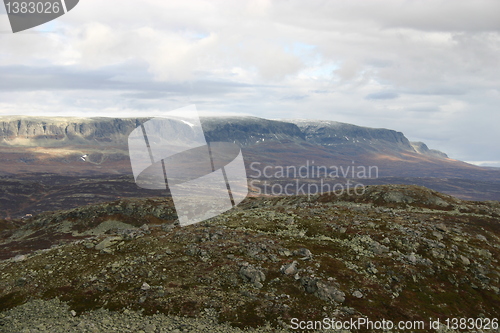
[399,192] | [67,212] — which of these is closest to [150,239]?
[399,192]

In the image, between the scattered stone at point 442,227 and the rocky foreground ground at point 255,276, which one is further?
the scattered stone at point 442,227

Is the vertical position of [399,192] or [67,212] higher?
[399,192]

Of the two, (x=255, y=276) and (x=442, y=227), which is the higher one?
(x=442, y=227)

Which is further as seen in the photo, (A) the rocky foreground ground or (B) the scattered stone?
(B) the scattered stone

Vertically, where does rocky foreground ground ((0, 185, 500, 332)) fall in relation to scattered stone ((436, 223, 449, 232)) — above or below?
below

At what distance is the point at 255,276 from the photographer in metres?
43.4

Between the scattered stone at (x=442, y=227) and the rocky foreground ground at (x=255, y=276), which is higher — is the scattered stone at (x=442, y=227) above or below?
above

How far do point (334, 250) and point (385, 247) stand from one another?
Result: 7.96 metres

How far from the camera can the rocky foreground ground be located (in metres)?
36.8

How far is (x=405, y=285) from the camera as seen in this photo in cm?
4572

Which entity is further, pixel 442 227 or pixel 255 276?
pixel 442 227

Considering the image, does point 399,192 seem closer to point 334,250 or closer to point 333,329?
point 334,250

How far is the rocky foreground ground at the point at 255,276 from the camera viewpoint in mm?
36844

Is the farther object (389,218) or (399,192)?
(399,192)
